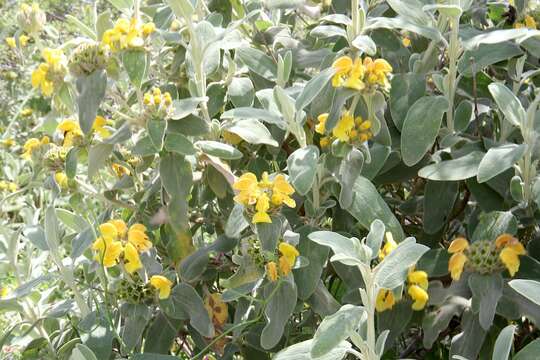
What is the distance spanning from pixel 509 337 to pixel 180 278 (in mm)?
622

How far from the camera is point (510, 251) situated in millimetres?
1177

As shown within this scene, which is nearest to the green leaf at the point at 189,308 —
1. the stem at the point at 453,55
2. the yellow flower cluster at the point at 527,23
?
the stem at the point at 453,55

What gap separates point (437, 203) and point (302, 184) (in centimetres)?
29

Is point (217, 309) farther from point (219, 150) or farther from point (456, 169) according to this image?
point (456, 169)

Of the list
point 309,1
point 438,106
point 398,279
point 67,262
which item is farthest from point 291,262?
point 309,1

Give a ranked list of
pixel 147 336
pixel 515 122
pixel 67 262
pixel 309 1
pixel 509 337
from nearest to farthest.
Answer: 1. pixel 509 337
2. pixel 515 122
3. pixel 147 336
4. pixel 67 262
5. pixel 309 1

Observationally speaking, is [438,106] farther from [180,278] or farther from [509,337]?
[180,278]

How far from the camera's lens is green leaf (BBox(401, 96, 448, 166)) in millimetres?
1241

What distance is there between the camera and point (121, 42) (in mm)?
1249

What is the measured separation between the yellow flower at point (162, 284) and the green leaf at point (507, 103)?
23.0 inches

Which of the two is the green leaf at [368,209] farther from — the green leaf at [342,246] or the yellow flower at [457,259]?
the green leaf at [342,246]

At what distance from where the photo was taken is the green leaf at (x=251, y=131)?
4.27ft

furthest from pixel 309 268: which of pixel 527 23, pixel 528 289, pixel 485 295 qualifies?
pixel 527 23

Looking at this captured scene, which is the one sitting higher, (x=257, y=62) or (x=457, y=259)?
(x=257, y=62)
